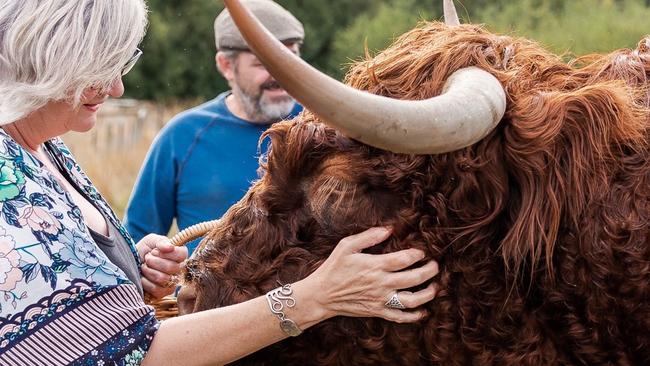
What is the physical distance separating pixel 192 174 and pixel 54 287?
282 centimetres

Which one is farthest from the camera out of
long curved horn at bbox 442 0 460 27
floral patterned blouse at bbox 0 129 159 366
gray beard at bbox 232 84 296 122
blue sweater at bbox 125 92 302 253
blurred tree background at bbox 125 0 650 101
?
blurred tree background at bbox 125 0 650 101

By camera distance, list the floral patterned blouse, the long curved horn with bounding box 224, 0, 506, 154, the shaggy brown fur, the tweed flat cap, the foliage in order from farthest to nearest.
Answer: the foliage → the tweed flat cap → the shaggy brown fur → the floral patterned blouse → the long curved horn with bounding box 224, 0, 506, 154

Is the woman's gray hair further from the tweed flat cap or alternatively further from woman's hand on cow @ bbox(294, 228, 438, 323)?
the tweed flat cap

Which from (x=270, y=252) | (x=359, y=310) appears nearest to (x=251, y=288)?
(x=270, y=252)

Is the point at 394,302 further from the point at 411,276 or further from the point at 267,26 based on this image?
the point at 267,26

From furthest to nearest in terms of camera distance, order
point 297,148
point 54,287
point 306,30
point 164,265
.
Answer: point 306,30
point 164,265
point 297,148
point 54,287

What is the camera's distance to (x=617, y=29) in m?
12.4

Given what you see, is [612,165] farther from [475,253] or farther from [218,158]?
[218,158]

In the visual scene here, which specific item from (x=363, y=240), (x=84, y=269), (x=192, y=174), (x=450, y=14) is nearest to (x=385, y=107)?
(x=363, y=240)

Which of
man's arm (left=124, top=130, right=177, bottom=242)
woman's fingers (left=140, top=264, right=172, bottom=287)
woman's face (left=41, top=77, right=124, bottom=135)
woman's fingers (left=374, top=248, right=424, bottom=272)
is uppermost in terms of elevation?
woman's face (left=41, top=77, right=124, bottom=135)

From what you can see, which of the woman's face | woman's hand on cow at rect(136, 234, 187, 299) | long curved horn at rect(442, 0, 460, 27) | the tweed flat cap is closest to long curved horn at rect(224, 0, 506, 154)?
long curved horn at rect(442, 0, 460, 27)

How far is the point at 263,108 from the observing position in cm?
575

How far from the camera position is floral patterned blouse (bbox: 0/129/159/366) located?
276 cm

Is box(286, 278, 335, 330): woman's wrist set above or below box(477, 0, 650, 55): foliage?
above
